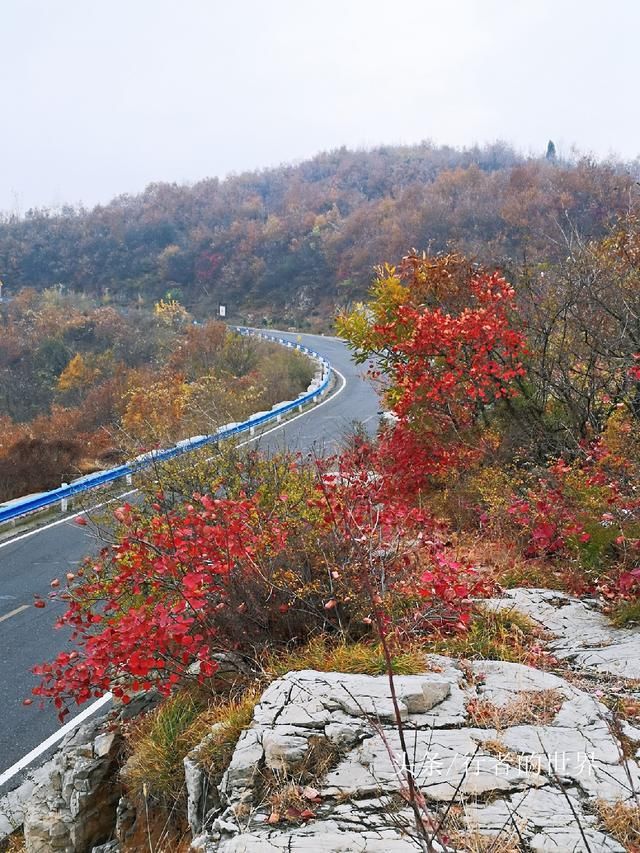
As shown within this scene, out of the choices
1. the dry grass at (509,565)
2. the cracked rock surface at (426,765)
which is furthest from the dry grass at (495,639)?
the dry grass at (509,565)

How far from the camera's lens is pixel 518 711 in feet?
12.7

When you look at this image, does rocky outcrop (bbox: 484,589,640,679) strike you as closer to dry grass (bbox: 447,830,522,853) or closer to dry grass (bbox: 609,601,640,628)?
dry grass (bbox: 609,601,640,628)

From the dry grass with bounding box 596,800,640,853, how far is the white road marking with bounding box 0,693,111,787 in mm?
5585

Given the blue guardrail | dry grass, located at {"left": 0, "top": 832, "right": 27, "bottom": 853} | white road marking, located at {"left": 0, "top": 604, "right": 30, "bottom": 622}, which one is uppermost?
the blue guardrail

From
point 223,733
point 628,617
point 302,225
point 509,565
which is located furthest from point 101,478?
point 302,225

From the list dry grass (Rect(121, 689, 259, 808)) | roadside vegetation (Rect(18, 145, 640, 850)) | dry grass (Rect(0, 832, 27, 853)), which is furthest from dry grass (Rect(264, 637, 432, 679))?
dry grass (Rect(0, 832, 27, 853))

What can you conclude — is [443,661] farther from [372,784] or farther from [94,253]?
[94,253]

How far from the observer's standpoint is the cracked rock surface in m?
3.04

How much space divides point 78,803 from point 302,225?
232 ft

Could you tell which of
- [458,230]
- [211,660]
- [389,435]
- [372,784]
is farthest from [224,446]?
[458,230]

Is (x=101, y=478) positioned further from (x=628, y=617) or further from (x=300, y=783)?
(x=300, y=783)

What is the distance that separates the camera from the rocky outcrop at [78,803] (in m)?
4.85

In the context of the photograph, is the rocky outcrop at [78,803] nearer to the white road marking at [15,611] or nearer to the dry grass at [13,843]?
the dry grass at [13,843]

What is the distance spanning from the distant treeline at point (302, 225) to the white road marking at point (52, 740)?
40795mm
